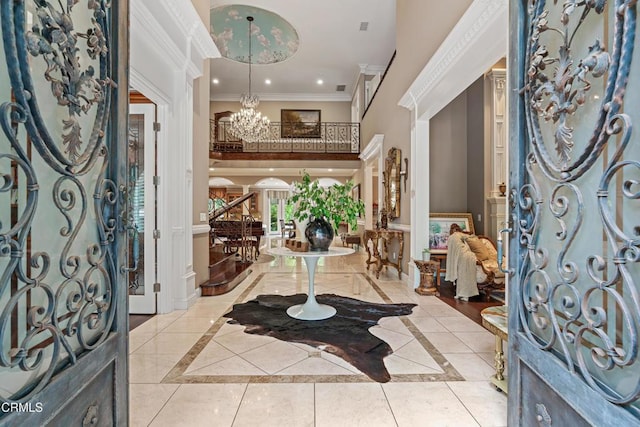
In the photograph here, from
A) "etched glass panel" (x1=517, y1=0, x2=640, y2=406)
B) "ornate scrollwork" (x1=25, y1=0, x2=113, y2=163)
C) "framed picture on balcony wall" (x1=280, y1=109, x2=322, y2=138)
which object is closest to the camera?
"etched glass panel" (x1=517, y1=0, x2=640, y2=406)

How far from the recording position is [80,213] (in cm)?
101

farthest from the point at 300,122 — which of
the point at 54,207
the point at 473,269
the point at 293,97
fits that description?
the point at 54,207

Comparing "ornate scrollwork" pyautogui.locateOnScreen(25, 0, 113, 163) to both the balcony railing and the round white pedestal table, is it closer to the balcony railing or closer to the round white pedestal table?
the round white pedestal table

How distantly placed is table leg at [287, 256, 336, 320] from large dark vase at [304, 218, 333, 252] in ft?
0.44

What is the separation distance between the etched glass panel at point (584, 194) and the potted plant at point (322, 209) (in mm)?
2091

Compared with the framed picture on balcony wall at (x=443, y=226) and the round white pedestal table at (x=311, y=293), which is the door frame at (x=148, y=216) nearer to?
the round white pedestal table at (x=311, y=293)

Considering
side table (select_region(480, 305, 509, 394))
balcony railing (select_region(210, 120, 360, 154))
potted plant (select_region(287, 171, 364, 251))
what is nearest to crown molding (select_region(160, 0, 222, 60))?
potted plant (select_region(287, 171, 364, 251))

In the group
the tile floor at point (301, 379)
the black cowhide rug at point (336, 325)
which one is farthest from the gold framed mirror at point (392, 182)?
the tile floor at point (301, 379)

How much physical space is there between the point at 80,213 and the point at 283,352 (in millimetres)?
1848

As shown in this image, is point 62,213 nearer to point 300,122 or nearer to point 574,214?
point 574,214

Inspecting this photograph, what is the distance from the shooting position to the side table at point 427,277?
4238mm

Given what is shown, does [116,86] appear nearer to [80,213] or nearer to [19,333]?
[80,213]

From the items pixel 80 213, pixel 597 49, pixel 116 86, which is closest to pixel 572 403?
pixel 597 49

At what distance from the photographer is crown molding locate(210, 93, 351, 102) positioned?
1111cm
